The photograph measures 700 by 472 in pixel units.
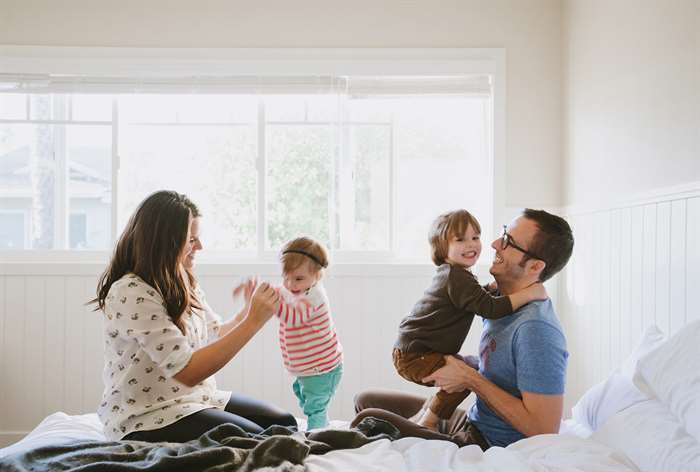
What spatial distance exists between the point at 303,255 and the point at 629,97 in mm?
1502

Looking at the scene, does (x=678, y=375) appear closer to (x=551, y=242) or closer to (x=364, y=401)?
(x=551, y=242)

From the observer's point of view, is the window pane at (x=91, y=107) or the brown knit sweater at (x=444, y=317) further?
the window pane at (x=91, y=107)

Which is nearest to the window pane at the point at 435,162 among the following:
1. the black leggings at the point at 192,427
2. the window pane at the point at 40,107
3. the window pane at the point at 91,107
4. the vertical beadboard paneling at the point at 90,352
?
the window pane at the point at 91,107

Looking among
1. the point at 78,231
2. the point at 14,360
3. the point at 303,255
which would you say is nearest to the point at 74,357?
the point at 14,360

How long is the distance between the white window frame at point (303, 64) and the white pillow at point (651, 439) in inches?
81.9

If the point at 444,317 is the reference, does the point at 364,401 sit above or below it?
below

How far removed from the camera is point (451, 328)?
7.58 ft

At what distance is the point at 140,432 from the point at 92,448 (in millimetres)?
287

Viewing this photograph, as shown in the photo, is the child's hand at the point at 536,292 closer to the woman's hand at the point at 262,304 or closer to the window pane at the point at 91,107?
the woman's hand at the point at 262,304

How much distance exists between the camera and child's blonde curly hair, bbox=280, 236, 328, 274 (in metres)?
2.68

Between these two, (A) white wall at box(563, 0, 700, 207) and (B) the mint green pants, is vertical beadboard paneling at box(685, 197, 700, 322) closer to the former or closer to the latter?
(A) white wall at box(563, 0, 700, 207)

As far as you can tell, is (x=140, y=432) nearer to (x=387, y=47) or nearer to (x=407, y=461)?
(x=407, y=461)

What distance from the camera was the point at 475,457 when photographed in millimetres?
1767

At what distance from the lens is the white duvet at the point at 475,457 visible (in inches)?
65.0
